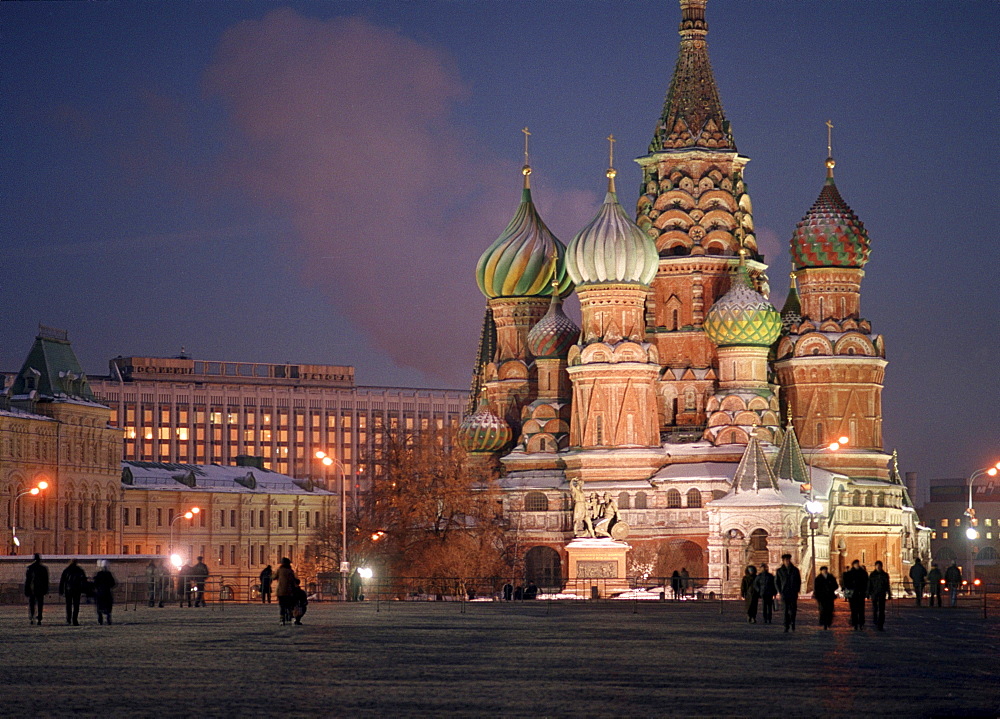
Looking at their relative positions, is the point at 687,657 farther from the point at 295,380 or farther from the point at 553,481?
the point at 295,380

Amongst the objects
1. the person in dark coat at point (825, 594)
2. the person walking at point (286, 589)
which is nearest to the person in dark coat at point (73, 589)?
the person walking at point (286, 589)

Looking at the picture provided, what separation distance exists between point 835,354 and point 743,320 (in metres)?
4.71

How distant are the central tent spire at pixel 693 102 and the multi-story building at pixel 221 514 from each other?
32.5 meters

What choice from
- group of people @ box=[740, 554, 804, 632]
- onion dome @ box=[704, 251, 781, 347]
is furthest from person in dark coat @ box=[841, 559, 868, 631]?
onion dome @ box=[704, 251, 781, 347]

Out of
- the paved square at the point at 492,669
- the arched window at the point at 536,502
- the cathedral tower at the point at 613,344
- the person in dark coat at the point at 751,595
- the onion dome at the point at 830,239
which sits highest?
the onion dome at the point at 830,239

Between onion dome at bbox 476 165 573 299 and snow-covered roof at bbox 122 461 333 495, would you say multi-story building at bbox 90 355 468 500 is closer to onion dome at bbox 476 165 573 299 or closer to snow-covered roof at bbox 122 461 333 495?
snow-covered roof at bbox 122 461 333 495

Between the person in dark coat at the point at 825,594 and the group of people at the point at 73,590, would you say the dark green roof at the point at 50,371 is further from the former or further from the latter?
the person in dark coat at the point at 825,594

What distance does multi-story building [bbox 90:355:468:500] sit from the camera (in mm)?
160625

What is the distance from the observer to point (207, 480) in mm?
119875

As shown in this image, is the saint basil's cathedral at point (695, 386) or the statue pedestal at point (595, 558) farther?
the saint basil's cathedral at point (695, 386)

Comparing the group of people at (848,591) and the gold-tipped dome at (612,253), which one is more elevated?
the gold-tipped dome at (612,253)

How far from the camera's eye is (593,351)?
85062 millimetres

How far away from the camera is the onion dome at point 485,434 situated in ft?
307

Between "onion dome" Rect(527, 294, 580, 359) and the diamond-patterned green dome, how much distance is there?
705 centimetres
